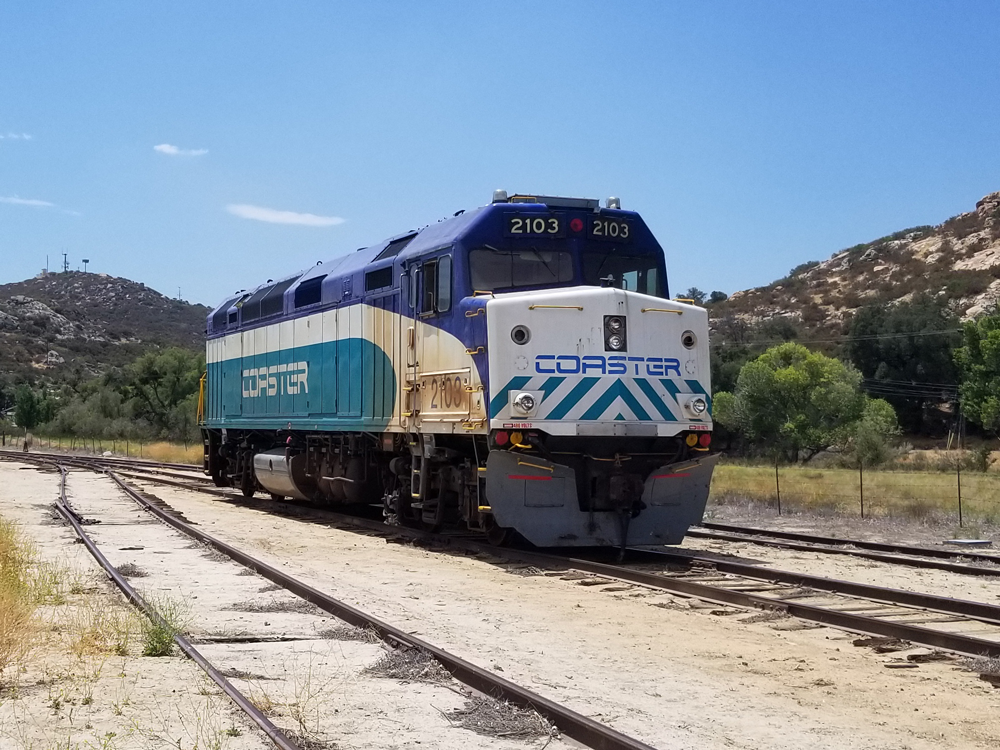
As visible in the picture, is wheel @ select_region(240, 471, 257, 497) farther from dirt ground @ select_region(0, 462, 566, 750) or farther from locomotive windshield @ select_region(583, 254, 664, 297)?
locomotive windshield @ select_region(583, 254, 664, 297)

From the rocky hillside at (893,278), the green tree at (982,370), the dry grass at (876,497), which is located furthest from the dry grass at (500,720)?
the rocky hillside at (893,278)

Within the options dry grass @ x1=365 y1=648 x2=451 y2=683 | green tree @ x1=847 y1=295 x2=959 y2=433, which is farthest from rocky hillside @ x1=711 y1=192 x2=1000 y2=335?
dry grass @ x1=365 y1=648 x2=451 y2=683

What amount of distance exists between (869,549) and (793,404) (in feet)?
161

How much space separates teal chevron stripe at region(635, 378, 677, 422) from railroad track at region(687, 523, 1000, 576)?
9.72ft

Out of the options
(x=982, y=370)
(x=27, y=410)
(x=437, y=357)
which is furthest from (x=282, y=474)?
(x=27, y=410)

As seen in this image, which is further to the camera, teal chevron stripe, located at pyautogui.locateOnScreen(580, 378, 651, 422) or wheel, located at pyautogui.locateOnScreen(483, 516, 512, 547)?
wheel, located at pyautogui.locateOnScreen(483, 516, 512, 547)

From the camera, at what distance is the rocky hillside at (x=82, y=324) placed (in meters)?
115

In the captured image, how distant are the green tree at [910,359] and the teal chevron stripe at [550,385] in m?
66.9

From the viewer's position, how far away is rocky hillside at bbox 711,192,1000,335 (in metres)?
95.4

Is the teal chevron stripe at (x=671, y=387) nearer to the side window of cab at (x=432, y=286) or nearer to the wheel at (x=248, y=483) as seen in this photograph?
the side window of cab at (x=432, y=286)

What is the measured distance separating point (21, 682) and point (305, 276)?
13.5 metres

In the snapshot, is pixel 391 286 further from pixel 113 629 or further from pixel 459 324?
pixel 113 629

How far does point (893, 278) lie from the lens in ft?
355

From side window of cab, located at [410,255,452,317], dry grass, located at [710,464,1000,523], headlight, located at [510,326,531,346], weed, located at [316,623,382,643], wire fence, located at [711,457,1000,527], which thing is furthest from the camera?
dry grass, located at [710,464,1000,523]
